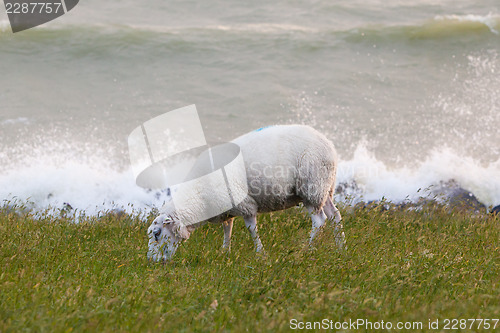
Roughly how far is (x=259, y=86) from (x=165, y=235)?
33.4 feet

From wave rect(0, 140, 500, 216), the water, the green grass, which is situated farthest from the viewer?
the water

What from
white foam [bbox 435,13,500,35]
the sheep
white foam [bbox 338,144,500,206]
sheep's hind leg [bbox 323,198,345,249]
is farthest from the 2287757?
sheep's hind leg [bbox 323,198,345,249]

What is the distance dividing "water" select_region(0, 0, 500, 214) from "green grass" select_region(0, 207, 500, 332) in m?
4.07

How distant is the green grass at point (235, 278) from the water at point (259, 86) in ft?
13.3

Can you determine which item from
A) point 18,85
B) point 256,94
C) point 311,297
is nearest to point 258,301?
point 311,297

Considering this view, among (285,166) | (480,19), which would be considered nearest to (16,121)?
(285,166)

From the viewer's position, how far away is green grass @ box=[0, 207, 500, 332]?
3543 mm

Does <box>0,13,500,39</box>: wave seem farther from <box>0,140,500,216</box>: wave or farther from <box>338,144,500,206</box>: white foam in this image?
<box>0,140,500,216</box>: wave

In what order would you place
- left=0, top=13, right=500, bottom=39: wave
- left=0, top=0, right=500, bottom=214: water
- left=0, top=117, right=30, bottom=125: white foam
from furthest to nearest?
1. left=0, top=13, right=500, bottom=39: wave
2. left=0, top=117, right=30, bottom=125: white foam
3. left=0, top=0, right=500, bottom=214: water

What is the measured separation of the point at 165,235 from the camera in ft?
18.3

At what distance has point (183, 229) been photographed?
575 centimetres

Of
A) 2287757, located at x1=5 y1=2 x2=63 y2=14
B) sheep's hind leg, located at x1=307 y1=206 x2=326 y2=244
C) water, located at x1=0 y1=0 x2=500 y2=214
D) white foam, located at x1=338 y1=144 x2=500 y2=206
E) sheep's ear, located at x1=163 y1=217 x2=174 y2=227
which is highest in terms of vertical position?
2287757, located at x1=5 y1=2 x2=63 y2=14

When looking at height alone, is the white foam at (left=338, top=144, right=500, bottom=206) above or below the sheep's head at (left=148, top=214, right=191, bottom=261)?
below

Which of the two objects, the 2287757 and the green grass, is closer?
the green grass
